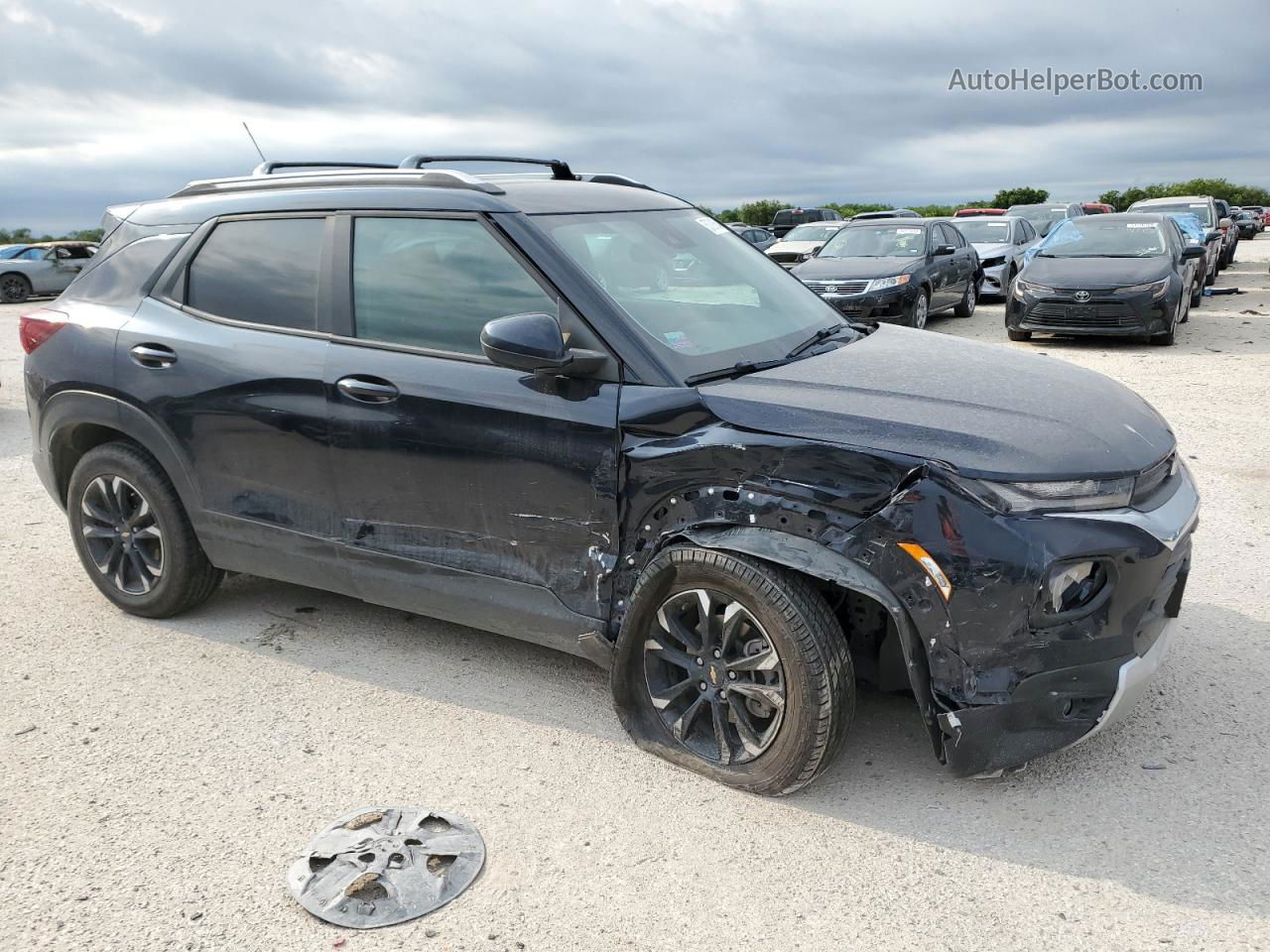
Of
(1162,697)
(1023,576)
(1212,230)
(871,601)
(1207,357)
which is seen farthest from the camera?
(1212,230)

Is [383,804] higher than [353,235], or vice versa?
[353,235]

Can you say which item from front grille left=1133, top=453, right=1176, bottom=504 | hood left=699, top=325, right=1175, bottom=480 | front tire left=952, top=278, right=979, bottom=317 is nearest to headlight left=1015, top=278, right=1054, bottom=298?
front tire left=952, top=278, right=979, bottom=317

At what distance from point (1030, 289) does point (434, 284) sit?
Result: 34.8 ft

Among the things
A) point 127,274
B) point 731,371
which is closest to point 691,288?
point 731,371

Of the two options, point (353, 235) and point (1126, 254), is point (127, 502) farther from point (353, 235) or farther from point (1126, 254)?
point (1126, 254)

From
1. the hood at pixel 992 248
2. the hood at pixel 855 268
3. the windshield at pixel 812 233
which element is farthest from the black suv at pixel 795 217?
the hood at pixel 855 268

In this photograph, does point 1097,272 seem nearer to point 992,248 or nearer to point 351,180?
point 992,248

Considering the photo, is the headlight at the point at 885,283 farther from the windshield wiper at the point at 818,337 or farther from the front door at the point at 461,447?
the front door at the point at 461,447

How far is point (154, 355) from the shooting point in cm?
432

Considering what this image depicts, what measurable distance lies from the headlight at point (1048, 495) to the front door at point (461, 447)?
44.4 inches

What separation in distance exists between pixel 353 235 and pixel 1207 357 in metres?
10.9

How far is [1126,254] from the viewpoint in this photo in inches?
517

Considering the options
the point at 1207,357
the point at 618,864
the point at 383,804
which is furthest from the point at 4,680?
the point at 1207,357

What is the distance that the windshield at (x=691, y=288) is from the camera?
11.7ft
